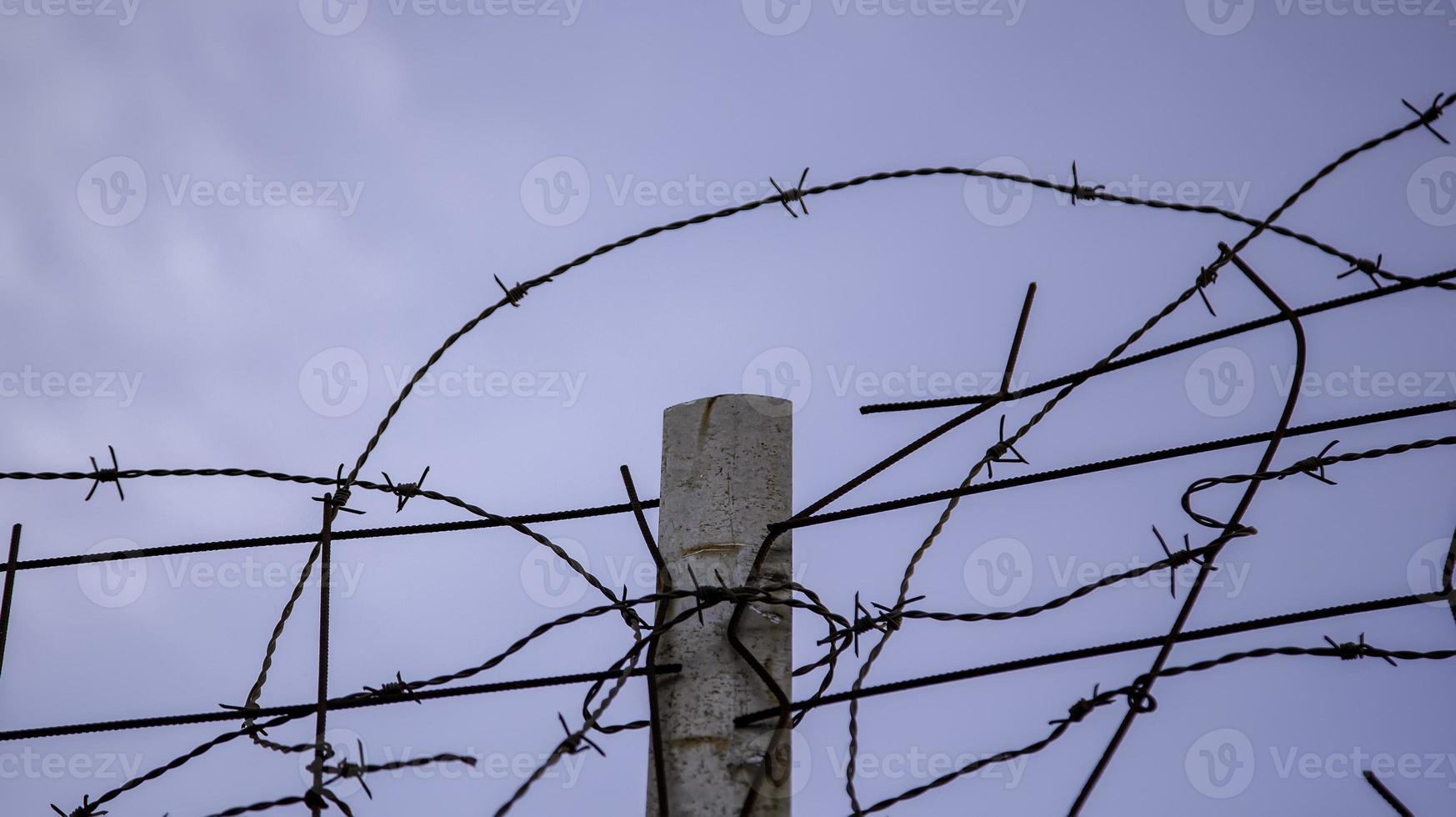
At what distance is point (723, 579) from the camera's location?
10.2 feet

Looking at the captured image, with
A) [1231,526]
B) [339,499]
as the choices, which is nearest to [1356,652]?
[1231,526]

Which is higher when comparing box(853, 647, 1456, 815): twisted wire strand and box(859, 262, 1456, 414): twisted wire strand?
box(859, 262, 1456, 414): twisted wire strand

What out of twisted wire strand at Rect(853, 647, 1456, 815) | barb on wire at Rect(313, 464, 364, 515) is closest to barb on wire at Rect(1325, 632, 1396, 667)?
twisted wire strand at Rect(853, 647, 1456, 815)

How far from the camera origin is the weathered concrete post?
2.95 metres

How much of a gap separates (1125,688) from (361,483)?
1903 mm

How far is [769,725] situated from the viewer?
2.98 metres

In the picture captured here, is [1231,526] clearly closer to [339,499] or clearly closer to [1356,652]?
[1356,652]

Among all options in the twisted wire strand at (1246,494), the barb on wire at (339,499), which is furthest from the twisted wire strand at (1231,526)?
the barb on wire at (339,499)

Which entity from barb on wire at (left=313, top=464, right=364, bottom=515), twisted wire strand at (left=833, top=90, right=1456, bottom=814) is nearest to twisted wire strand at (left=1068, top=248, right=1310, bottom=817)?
twisted wire strand at (left=833, top=90, right=1456, bottom=814)

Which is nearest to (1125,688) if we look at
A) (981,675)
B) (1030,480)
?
(981,675)

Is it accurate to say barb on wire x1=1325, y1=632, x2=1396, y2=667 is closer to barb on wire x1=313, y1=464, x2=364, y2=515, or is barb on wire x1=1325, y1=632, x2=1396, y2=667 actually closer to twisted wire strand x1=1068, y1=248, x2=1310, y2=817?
twisted wire strand x1=1068, y1=248, x2=1310, y2=817

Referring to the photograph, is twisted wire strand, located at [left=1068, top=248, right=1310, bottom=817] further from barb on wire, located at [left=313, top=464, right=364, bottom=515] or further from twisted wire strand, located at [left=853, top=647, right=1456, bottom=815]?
barb on wire, located at [left=313, top=464, right=364, bottom=515]

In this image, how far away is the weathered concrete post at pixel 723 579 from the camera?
2.95 metres

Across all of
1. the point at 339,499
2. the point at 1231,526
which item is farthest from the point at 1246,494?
the point at 339,499
